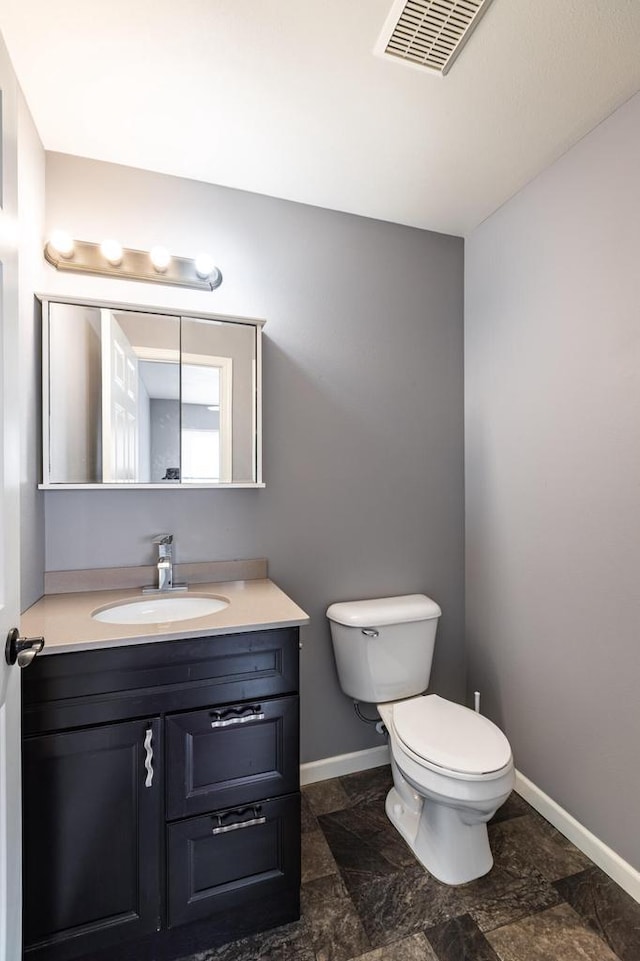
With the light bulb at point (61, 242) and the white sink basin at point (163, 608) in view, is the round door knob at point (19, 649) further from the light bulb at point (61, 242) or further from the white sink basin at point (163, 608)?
the light bulb at point (61, 242)

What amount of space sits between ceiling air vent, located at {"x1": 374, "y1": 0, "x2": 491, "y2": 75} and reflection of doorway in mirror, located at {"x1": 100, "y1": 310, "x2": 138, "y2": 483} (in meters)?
1.16

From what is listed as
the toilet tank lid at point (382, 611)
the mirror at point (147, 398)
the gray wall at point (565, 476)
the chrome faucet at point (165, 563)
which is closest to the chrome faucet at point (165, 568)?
the chrome faucet at point (165, 563)

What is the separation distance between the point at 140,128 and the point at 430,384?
1.47m

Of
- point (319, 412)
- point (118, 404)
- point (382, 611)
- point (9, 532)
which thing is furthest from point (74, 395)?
point (382, 611)

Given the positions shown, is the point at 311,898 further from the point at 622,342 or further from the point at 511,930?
the point at 622,342

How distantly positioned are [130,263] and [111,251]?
71 mm

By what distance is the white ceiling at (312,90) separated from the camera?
46.7 inches

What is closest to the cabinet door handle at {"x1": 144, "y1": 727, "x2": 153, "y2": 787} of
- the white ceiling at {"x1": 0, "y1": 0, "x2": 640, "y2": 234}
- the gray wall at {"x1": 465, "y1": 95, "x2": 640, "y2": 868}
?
the gray wall at {"x1": 465, "y1": 95, "x2": 640, "y2": 868}

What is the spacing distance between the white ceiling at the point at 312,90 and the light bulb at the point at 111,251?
336 millimetres

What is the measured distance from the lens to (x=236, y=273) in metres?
1.85

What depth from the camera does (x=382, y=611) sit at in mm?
1849

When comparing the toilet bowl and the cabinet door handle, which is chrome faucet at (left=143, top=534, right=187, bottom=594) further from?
the toilet bowl

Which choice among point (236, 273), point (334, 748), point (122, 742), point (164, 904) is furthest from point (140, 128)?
point (334, 748)

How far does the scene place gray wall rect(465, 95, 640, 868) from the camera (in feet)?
4.79
